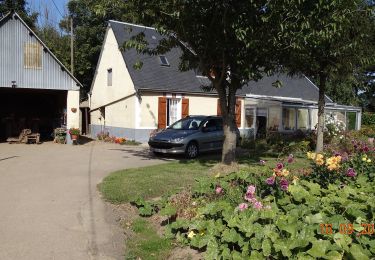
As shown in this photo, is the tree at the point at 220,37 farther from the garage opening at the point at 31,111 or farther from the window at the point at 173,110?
the garage opening at the point at 31,111

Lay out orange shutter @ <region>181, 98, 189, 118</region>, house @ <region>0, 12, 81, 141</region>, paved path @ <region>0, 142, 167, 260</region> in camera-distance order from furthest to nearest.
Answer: orange shutter @ <region>181, 98, 189, 118</region> < house @ <region>0, 12, 81, 141</region> < paved path @ <region>0, 142, 167, 260</region>

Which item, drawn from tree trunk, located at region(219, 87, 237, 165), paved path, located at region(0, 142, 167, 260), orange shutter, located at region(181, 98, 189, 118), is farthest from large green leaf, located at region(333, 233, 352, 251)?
orange shutter, located at region(181, 98, 189, 118)

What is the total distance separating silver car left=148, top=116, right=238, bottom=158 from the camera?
1451 centimetres

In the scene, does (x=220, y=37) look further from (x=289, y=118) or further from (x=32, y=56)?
(x=289, y=118)

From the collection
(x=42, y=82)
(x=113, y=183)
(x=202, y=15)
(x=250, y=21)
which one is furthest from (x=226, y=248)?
(x=42, y=82)

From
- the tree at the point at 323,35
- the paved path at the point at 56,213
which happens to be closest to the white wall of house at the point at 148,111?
the paved path at the point at 56,213

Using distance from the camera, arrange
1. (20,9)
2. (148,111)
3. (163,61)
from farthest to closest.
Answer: (20,9)
(163,61)
(148,111)

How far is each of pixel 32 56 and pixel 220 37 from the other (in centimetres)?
1244

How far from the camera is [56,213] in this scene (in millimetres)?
6949

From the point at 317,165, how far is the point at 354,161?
4.19ft

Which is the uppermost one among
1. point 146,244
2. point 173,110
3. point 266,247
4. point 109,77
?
point 109,77

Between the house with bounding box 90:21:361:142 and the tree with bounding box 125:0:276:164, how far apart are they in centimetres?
986

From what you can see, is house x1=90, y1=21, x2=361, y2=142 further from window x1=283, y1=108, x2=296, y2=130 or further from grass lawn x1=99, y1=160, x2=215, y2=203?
grass lawn x1=99, y1=160, x2=215, y2=203

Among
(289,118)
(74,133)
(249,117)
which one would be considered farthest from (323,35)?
(289,118)
